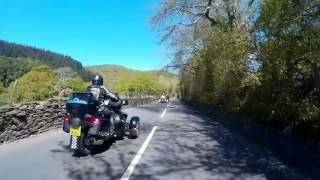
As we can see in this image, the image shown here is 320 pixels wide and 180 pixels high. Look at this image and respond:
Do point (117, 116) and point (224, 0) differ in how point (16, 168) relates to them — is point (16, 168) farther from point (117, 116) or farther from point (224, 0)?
point (224, 0)

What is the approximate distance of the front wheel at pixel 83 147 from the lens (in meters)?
9.86

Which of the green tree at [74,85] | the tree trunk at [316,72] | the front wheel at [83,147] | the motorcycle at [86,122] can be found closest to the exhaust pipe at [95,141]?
the motorcycle at [86,122]

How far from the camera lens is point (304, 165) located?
8.99 meters

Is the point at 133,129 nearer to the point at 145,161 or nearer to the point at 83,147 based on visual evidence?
the point at 83,147

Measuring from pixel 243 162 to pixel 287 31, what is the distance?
360 centimetres

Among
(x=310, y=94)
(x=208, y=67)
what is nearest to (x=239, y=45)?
(x=310, y=94)

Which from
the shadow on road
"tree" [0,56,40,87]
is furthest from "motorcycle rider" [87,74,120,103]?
"tree" [0,56,40,87]

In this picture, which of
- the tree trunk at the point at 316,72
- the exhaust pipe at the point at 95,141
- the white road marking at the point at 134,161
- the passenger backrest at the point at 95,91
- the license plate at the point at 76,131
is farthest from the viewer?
the tree trunk at the point at 316,72

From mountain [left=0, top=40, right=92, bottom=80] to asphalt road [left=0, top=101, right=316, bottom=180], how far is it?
101977mm

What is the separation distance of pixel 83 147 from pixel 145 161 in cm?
151

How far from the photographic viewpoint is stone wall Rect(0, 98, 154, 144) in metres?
12.1

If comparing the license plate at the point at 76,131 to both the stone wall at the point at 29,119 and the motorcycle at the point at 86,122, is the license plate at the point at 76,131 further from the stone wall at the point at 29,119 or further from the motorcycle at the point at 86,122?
the stone wall at the point at 29,119

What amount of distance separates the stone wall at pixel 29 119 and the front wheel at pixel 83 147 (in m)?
2.83

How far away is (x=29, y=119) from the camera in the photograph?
1395cm
